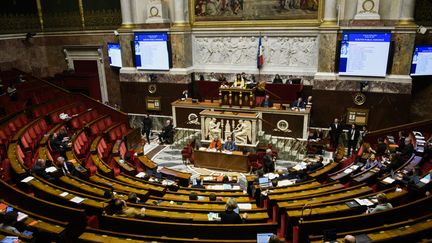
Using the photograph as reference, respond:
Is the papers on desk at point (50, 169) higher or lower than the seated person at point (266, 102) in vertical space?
lower

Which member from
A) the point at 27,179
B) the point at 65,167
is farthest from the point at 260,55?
the point at 27,179

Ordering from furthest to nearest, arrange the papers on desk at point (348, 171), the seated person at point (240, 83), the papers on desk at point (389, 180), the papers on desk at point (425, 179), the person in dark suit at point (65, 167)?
1. the seated person at point (240, 83)
2. the papers on desk at point (348, 171)
3. the person in dark suit at point (65, 167)
4. the papers on desk at point (389, 180)
5. the papers on desk at point (425, 179)

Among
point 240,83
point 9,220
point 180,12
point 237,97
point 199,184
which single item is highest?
point 180,12

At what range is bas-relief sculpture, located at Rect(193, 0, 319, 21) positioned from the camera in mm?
14484

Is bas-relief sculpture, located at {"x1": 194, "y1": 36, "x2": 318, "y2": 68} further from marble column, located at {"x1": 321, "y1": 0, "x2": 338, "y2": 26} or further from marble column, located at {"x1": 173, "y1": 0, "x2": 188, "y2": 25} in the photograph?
marble column, located at {"x1": 173, "y1": 0, "x2": 188, "y2": 25}

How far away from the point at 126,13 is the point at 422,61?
44.1ft

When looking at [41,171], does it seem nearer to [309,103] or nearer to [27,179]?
[27,179]

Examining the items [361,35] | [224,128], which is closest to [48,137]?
[224,128]

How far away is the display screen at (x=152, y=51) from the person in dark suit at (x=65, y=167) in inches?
319

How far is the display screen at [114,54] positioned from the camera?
681 inches

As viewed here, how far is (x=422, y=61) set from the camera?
508 inches

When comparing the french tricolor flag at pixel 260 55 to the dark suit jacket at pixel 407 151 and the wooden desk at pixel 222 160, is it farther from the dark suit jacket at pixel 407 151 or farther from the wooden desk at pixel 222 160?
the dark suit jacket at pixel 407 151

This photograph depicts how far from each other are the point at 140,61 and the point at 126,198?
10446 millimetres

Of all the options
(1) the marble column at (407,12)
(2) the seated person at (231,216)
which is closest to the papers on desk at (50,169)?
(2) the seated person at (231,216)
